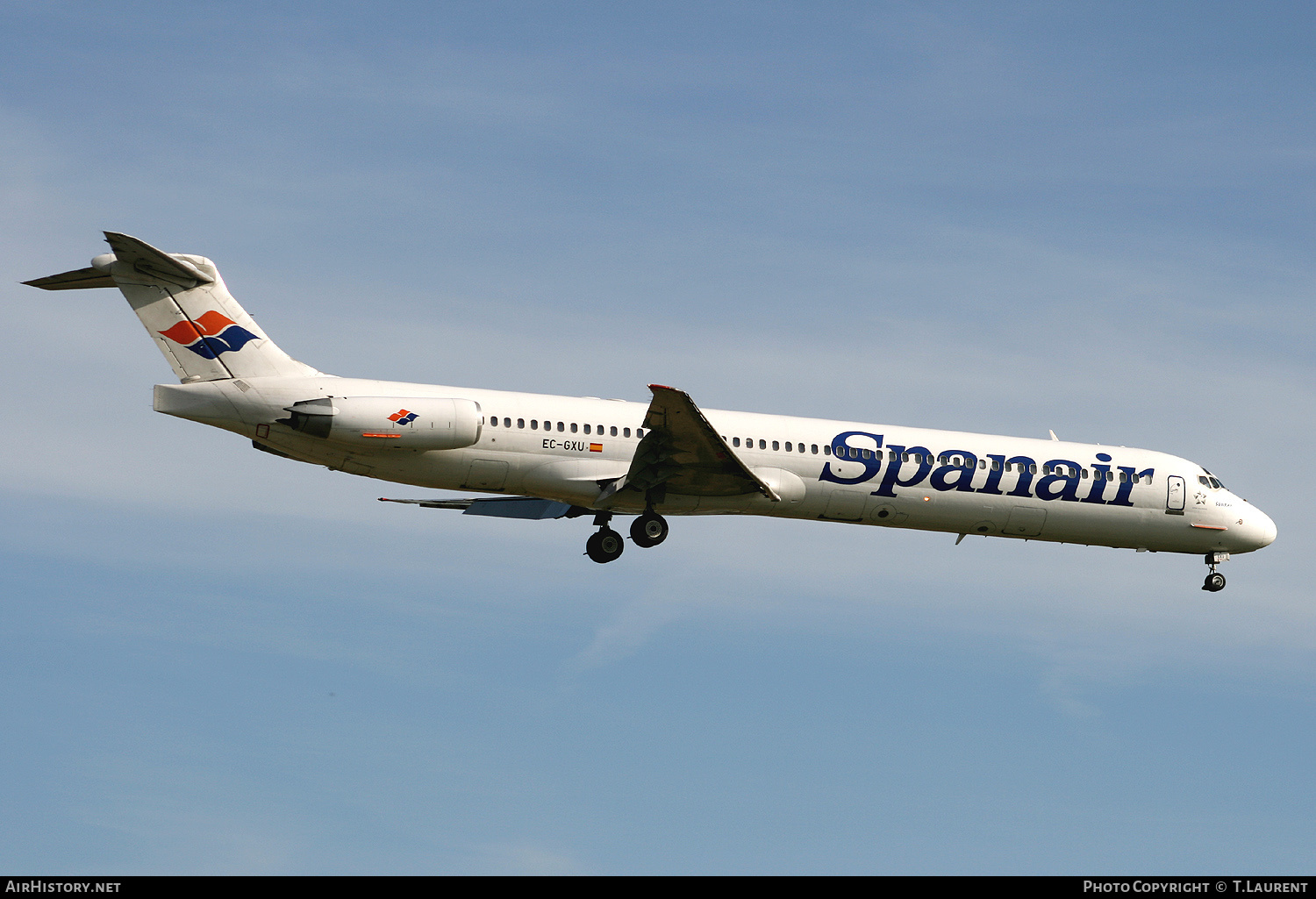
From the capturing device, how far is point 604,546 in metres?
31.5

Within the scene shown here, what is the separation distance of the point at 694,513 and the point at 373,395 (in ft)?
24.1

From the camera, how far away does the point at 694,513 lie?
31016mm

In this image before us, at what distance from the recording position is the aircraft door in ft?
110

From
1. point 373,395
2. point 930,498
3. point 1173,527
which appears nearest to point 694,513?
point 930,498

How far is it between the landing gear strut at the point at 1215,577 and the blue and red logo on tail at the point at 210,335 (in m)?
22.5

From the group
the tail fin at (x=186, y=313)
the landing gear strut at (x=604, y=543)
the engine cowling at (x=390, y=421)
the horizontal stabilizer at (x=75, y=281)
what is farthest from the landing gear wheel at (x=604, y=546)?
the horizontal stabilizer at (x=75, y=281)

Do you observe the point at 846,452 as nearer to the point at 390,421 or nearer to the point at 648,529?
the point at 648,529

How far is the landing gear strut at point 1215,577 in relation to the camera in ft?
112

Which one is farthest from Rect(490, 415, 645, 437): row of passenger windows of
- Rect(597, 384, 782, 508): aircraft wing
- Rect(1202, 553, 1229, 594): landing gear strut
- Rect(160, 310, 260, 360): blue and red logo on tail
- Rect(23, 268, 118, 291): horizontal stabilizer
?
Rect(1202, 553, 1229, 594): landing gear strut

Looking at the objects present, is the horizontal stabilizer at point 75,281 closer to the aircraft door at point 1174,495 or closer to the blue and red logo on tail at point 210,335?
the blue and red logo on tail at point 210,335

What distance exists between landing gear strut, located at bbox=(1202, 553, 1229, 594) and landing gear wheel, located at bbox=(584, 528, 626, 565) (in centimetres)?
1421
